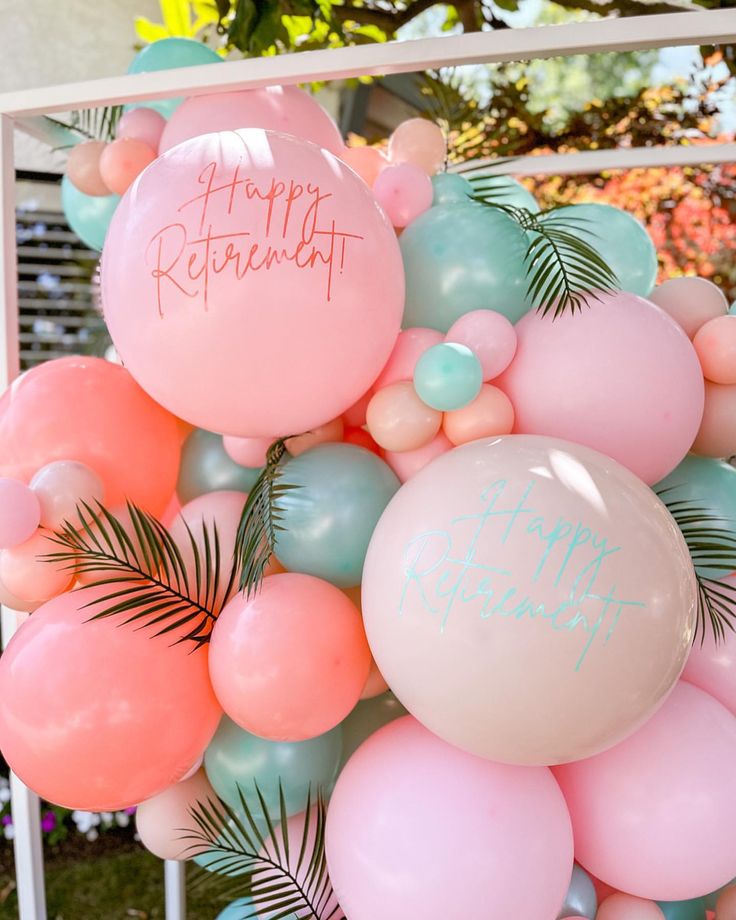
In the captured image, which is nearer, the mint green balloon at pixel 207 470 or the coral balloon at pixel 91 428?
the coral balloon at pixel 91 428

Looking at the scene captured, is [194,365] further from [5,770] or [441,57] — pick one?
[5,770]

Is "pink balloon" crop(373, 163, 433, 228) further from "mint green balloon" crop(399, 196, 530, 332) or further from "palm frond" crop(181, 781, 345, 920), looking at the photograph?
"palm frond" crop(181, 781, 345, 920)

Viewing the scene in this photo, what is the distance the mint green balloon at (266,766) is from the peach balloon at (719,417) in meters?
0.82

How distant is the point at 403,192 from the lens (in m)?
1.46

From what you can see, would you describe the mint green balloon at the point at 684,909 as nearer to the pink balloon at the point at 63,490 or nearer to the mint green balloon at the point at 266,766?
the mint green balloon at the point at 266,766

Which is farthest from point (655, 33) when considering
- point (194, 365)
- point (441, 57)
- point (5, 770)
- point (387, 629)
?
point (5, 770)

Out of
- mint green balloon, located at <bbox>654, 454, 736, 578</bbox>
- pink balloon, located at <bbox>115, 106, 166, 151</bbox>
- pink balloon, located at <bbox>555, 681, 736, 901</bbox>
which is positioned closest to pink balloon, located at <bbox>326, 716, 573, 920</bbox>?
pink balloon, located at <bbox>555, 681, 736, 901</bbox>

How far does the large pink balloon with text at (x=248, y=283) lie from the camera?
1.11 metres

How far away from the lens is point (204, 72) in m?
1.36

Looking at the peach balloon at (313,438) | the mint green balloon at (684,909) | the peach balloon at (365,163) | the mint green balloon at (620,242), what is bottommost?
the mint green balloon at (684,909)

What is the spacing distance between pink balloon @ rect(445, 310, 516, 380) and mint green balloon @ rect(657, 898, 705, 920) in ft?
3.06

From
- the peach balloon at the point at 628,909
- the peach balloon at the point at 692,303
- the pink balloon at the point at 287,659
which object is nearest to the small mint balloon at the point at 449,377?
the pink balloon at the point at 287,659

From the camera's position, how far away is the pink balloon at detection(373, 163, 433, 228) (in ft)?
4.78

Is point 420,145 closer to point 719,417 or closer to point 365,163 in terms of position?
point 365,163
